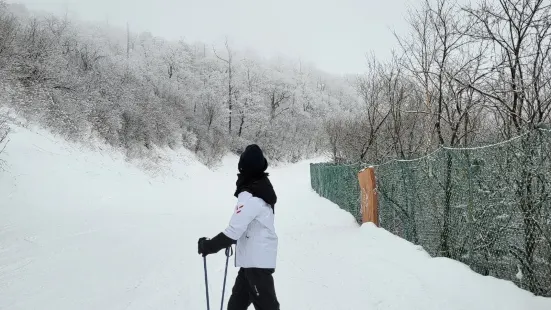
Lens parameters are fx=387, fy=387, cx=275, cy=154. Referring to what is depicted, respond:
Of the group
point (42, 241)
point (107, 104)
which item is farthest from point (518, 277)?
point (107, 104)

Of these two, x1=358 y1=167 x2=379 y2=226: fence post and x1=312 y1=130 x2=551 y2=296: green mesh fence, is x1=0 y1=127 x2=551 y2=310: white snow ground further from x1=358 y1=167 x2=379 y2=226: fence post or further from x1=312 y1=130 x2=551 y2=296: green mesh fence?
x1=358 y1=167 x2=379 y2=226: fence post

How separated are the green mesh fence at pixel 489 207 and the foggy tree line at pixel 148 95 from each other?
14.1m

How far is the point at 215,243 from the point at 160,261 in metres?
4.35

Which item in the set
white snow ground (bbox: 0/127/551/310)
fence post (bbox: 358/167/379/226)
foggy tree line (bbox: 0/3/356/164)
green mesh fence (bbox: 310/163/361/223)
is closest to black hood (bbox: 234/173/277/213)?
white snow ground (bbox: 0/127/551/310)

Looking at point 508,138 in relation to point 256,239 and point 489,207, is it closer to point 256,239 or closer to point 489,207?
point 489,207

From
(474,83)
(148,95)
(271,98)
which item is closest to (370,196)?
(474,83)

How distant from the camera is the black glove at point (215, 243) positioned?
323cm

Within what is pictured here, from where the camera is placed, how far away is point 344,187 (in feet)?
46.9

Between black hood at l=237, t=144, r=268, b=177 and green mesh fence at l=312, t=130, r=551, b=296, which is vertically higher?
black hood at l=237, t=144, r=268, b=177

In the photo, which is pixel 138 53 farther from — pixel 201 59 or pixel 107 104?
pixel 107 104

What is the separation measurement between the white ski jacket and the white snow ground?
6.00ft

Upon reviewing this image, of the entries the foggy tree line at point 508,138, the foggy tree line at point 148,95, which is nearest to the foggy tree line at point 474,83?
the foggy tree line at point 508,138

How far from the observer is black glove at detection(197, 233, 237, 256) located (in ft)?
10.6

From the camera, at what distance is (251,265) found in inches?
130
